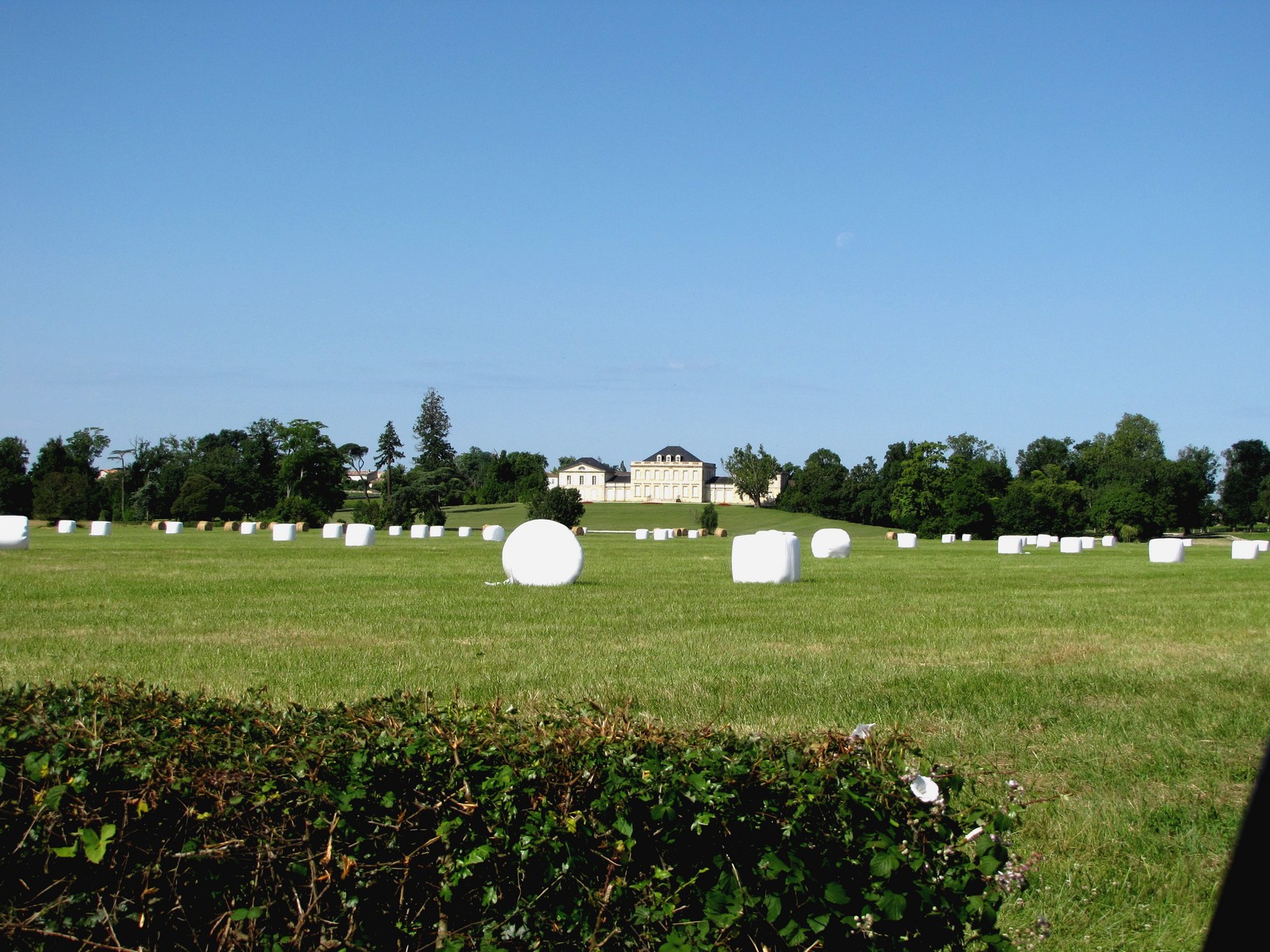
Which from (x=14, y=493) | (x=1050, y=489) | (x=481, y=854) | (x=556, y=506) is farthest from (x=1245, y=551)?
(x=14, y=493)

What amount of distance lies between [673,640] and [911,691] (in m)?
4.29

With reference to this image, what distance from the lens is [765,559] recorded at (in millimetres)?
25328

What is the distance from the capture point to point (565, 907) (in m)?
3.84

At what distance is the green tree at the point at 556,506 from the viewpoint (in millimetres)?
71250

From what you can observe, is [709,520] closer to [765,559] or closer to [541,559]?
[765,559]

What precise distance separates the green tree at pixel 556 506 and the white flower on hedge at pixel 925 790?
66.2 meters

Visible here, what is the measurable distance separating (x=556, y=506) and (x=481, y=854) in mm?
68756

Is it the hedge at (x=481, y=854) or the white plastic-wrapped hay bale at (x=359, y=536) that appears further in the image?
the white plastic-wrapped hay bale at (x=359, y=536)

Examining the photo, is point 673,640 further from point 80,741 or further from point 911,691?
point 80,741

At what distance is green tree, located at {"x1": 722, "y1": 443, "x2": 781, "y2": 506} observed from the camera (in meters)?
190

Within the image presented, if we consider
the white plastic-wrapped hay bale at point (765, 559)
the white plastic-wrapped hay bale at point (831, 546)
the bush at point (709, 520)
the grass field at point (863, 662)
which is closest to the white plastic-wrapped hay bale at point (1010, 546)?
the white plastic-wrapped hay bale at point (831, 546)

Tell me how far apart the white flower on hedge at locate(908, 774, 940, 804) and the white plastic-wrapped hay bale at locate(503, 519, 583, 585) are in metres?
20.5

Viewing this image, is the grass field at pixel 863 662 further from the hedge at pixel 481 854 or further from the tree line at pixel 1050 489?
the tree line at pixel 1050 489

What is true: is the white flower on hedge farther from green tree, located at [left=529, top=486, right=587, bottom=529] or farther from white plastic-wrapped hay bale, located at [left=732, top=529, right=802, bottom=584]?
green tree, located at [left=529, top=486, right=587, bottom=529]
